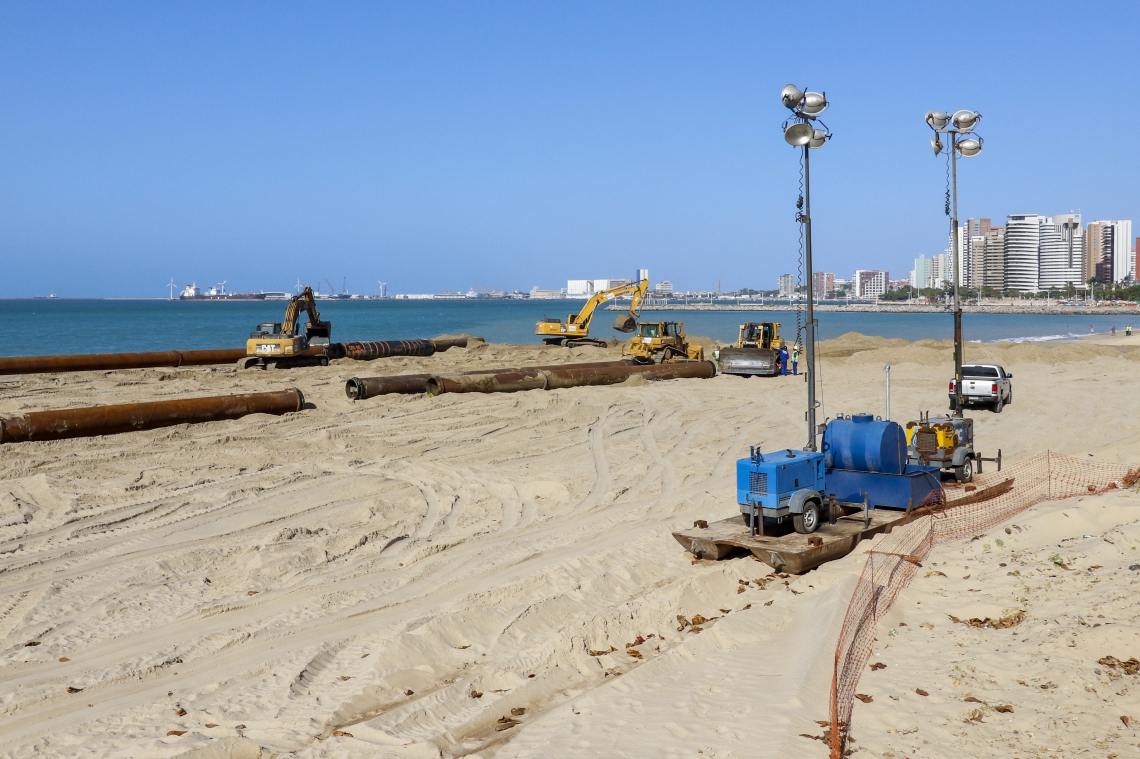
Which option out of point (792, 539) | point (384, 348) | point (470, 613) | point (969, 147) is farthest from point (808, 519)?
point (384, 348)

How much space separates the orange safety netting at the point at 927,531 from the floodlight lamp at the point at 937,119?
7.22m

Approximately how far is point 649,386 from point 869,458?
17661 millimetres

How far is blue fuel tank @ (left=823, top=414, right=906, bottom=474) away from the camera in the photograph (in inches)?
510

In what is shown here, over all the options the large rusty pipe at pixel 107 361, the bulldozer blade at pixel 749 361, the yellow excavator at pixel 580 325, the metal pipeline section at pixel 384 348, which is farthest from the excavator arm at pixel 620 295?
the large rusty pipe at pixel 107 361

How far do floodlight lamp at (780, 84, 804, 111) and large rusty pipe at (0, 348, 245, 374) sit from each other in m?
30.6

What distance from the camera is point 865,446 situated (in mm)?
13039

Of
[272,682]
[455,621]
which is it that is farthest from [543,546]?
[272,682]

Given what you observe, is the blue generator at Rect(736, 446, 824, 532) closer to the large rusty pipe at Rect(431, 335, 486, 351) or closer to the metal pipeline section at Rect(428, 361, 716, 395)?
the metal pipeline section at Rect(428, 361, 716, 395)

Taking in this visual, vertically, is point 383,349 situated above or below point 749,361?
above

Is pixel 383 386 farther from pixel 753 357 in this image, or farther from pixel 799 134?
pixel 799 134

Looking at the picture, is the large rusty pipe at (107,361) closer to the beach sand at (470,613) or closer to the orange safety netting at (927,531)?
the beach sand at (470,613)

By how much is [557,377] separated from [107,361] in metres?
19.2

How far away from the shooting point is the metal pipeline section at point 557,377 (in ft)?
86.1

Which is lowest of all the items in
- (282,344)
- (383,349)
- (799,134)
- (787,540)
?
(787,540)
